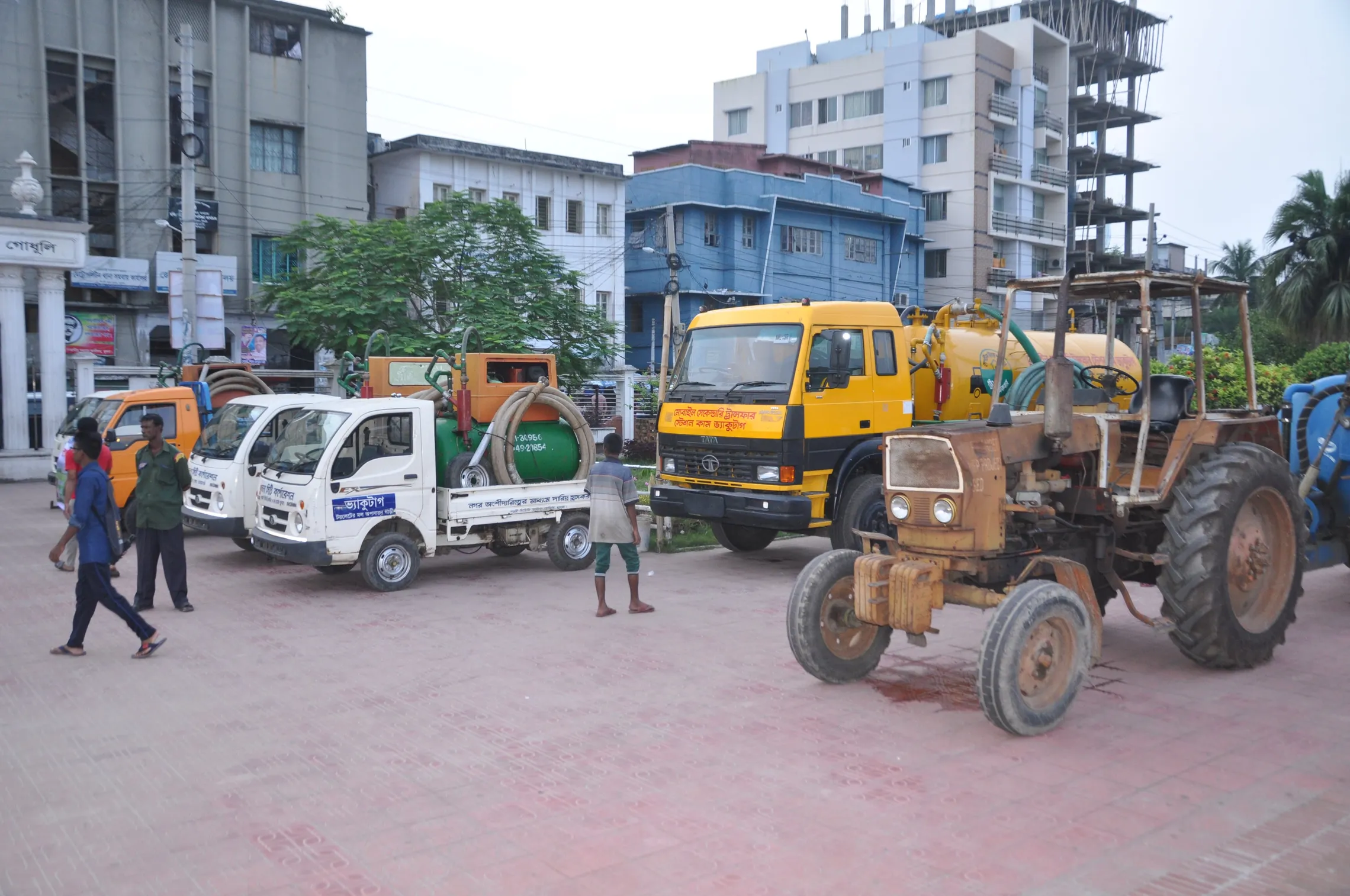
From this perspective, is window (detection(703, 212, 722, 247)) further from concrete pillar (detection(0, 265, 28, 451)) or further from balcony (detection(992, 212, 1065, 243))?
concrete pillar (detection(0, 265, 28, 451))

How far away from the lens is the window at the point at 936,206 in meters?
46.9

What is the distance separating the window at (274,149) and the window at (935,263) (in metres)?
26.4

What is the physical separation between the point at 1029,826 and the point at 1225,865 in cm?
86

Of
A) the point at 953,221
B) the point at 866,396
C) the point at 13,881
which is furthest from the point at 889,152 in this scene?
the point at 13,881

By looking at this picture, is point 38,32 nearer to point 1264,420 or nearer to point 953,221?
point 1264,420

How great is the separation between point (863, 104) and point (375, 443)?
42.5m

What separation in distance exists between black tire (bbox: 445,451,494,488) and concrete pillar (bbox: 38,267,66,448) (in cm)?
1539

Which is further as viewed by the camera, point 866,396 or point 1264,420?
point 866,396

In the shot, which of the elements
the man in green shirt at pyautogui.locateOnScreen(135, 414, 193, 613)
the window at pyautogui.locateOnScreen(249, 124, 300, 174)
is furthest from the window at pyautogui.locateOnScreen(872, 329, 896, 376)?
the window at pyautogui.locateOnScreen(249, 124, 300, 174)

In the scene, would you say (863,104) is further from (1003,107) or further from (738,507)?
(738,507)

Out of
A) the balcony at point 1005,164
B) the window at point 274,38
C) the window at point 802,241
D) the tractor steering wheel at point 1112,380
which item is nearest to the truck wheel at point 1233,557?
the tractor steering wheel at point 1112,380

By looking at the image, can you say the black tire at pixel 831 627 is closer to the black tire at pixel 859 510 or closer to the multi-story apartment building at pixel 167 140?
the black tire at pixel 859 510

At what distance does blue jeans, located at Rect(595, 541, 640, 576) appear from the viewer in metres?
9.87

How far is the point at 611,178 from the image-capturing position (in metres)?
37.6
